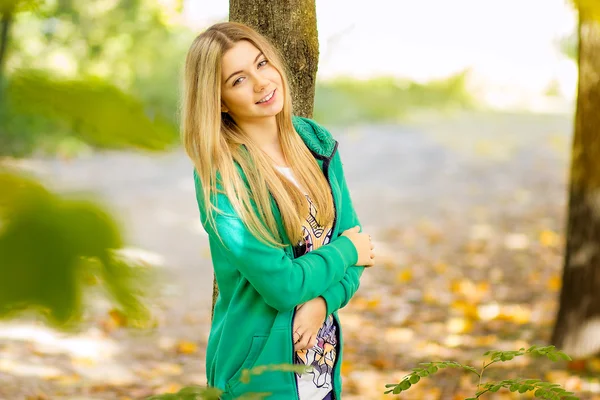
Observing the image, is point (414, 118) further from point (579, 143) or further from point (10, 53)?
point (10, 53)

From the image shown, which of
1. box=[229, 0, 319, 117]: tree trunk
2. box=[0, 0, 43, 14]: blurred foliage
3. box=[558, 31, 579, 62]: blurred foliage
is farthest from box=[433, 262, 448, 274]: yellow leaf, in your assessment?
box=[0, 0, 43, 14]: blurred foliage

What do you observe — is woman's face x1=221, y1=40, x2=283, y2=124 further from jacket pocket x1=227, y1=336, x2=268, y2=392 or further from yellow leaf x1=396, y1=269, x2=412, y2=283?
yellow leaf x1=396, y1=269, x2=412, y2=283

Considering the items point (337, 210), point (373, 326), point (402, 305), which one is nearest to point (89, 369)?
point (373, 326)

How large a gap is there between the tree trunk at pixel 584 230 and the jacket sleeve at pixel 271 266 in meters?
2.62

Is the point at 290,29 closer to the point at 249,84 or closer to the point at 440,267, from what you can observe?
the point at 249,84

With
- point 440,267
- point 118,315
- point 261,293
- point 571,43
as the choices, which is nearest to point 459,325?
point 440,267

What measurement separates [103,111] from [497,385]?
1292 mm

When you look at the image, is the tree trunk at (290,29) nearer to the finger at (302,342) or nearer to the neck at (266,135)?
the neck at (266,135)

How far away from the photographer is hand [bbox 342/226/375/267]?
170cm

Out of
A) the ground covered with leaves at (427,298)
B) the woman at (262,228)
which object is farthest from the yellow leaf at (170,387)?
the woman at (262,228)

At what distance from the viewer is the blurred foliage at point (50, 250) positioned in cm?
46

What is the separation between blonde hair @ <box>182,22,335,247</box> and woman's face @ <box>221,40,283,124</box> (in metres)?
0.02

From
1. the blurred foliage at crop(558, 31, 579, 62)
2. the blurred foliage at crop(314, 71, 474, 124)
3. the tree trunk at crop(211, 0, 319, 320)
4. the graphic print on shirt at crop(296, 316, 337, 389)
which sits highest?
the blurred foliage at crop(314, 71, 474, 124)

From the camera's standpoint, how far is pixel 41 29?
1.72 ft
